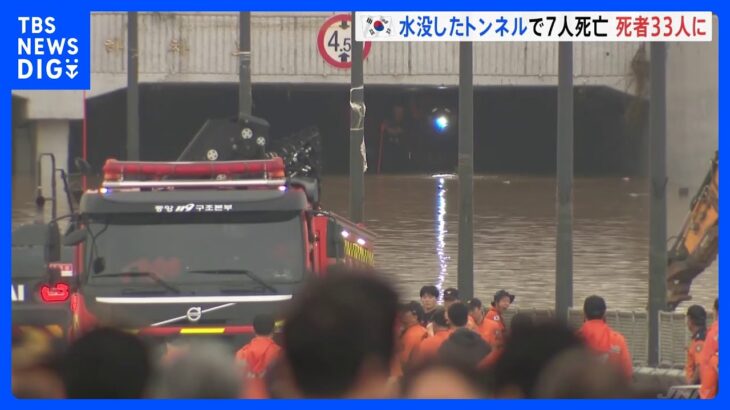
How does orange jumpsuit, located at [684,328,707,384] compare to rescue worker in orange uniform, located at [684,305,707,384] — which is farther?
rescue worker in orange uniform, located at [684,305,707,384]

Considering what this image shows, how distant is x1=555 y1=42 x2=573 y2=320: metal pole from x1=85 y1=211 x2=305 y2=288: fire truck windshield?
1.77 metres

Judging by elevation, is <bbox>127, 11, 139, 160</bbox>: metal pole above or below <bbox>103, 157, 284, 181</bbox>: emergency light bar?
above

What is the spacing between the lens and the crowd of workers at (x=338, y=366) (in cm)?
339

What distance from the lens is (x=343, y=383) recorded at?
135 inches

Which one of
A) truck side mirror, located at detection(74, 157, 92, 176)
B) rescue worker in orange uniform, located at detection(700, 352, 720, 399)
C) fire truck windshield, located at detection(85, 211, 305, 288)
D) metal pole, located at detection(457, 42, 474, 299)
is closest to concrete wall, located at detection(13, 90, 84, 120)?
truck side mirror, located at detection(74, 157, 92, 176)

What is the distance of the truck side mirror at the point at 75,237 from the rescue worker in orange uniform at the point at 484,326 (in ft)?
8.32

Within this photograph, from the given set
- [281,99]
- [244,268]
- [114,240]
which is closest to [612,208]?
[244,268]

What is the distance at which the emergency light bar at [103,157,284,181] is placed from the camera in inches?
397

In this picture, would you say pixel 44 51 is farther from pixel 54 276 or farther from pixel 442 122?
pixel 442 122

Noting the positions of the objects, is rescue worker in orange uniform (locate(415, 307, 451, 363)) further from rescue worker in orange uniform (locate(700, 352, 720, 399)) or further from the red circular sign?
rescue worker in orange uniform (locate(700, 352, 720, 399))

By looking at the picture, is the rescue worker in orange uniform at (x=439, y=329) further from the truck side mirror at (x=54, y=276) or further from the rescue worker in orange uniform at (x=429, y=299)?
the truck side mirror at (x=54, y=276)

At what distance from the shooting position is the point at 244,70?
10281 mm

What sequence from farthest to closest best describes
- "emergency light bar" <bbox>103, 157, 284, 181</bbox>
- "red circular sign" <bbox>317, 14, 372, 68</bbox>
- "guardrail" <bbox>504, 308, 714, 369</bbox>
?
1. "emergency light bar" <bbox>103, 157, 284, 181</bbox>
2. "red circular sign" <bbox>317, 14, 372, 68</bbox>
3. "guardrail" <bbox>504, 308, 714, 369</bbox>

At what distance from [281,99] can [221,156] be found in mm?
3002
